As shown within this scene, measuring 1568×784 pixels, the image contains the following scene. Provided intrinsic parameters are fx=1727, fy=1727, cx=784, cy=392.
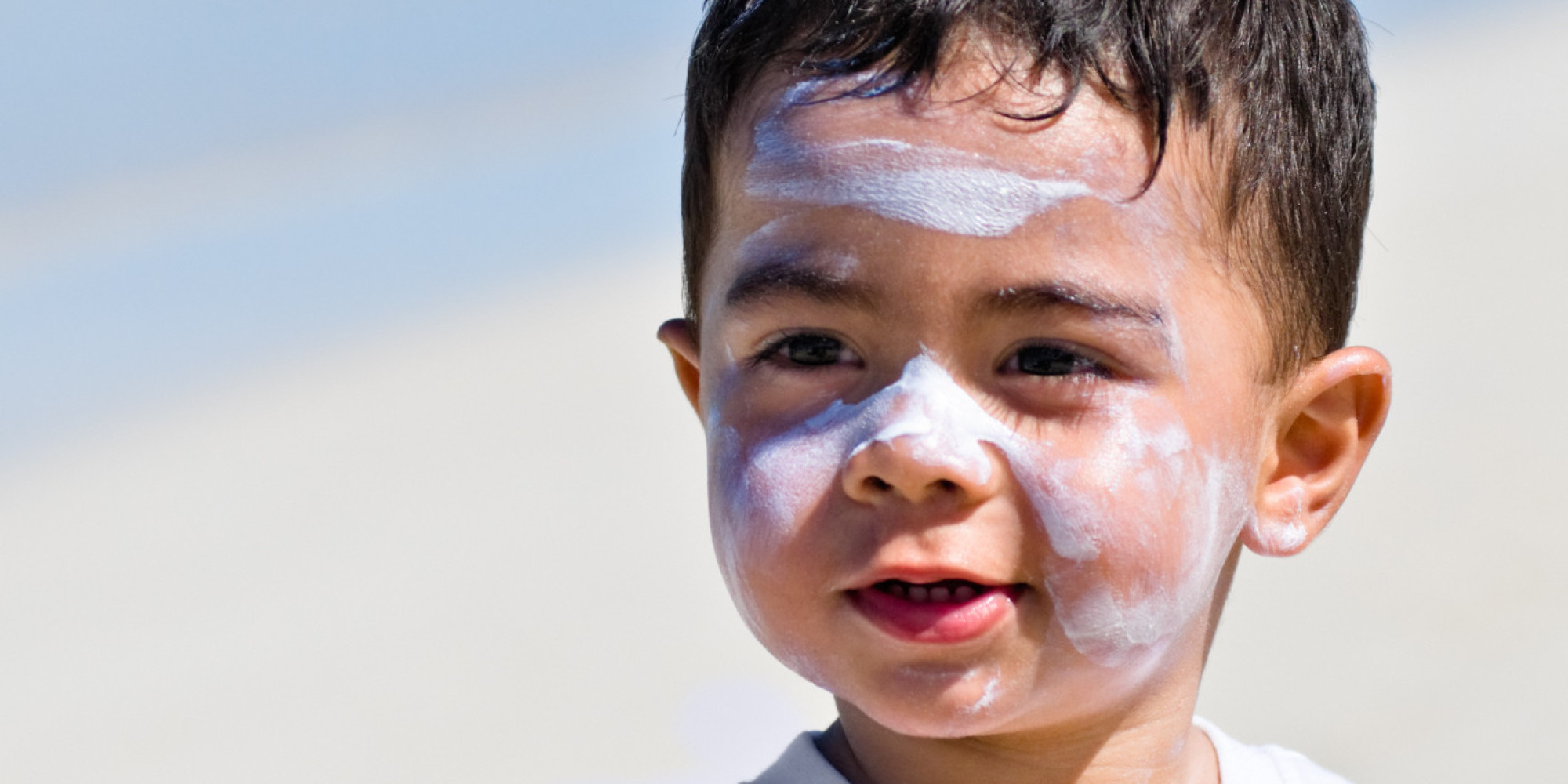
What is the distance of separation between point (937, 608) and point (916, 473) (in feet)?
0.34

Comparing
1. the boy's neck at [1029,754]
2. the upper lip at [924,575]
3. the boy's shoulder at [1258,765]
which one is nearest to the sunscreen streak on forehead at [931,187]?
the upper lip at [924,575]

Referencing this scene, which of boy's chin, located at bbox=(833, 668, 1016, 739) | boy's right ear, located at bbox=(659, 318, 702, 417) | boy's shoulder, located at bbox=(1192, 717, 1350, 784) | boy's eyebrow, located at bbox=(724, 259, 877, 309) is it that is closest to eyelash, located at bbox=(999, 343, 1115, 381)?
boy's eyebrow, located at bbox=(724, 259, 877, 309)

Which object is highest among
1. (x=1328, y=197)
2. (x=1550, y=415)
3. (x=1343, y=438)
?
(x=1550, y=415)

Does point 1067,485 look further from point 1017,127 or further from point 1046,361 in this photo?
point 1017,127

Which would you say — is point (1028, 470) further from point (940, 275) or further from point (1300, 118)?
point (1300, 118)

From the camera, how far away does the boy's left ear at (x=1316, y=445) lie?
1.40 metres

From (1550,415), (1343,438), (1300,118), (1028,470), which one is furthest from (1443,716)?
(1028,470)

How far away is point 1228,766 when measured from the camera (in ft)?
5.17

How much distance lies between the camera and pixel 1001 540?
3.99 ft

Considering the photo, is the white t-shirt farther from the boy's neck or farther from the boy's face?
the boy's face

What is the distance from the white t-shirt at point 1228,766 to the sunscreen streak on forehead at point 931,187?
489mm

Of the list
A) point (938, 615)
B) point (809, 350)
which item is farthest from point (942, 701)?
point (809, 350)

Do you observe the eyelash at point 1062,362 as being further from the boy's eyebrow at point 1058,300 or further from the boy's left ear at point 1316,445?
the boy's left ear at point 1316,445

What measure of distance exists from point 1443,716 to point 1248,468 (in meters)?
1.41
